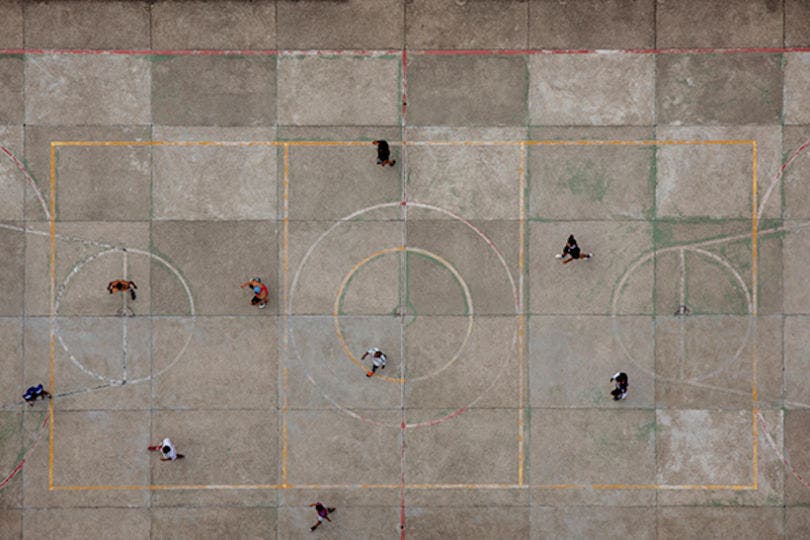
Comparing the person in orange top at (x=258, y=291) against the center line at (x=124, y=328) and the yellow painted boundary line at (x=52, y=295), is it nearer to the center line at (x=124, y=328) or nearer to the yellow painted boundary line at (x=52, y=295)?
the center line at (x=124, y=328)

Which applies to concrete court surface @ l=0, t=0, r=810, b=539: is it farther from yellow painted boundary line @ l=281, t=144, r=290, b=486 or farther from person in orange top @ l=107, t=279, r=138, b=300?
person in orange top @ l=107, t=279, r=138, b=300

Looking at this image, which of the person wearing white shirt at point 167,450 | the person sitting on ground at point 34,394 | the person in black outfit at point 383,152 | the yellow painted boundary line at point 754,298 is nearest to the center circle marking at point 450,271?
the person in black outfit at point 383,152

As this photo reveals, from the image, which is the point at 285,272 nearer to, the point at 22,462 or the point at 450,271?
the point at 450,271

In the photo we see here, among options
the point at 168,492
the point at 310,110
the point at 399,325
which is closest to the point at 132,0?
the point at 310,110

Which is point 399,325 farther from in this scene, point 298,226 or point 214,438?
point 214,438

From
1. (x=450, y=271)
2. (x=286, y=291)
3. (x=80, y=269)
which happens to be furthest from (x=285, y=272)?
(x=80, y=269)

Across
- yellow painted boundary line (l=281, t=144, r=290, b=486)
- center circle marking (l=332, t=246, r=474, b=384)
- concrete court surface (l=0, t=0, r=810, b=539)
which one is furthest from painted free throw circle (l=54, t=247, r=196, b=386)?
center circle marking (l=332, t=246, r=474, b=384)
